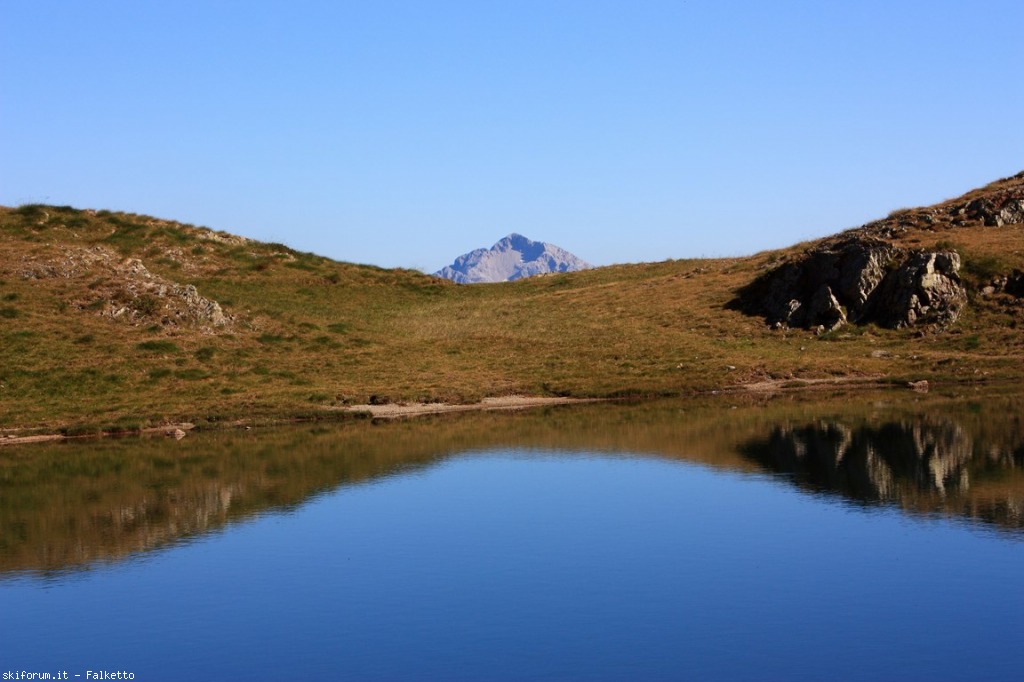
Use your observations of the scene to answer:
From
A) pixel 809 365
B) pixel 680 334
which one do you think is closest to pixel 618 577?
pixel 809 365

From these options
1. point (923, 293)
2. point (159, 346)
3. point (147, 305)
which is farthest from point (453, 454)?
point (923, 293)

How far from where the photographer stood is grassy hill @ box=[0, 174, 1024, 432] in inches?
2581

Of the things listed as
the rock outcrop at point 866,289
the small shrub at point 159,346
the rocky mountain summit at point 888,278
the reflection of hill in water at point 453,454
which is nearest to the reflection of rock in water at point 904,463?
the reflection of hill in water at point 453,454

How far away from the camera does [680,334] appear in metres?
84.1

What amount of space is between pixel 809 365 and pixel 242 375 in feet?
121

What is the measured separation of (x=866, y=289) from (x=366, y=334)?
1526 inches

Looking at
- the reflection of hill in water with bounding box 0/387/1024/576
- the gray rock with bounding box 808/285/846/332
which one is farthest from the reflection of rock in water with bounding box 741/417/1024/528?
the gray rock with bounding box 808/285/846/332

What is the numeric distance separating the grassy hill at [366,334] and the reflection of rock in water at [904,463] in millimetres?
18524

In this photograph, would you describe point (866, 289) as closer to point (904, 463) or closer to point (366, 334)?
point (366, 334)

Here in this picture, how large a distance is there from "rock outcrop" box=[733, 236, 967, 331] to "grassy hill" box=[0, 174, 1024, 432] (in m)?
1.61

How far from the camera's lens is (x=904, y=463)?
41312mm

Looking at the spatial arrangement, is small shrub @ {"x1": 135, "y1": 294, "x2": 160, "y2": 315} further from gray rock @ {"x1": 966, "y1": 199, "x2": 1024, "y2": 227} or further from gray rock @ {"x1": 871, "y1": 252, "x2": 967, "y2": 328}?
gray rock @ {"x1": 966, "y1": 199, "x2": 1024, "y2": 227}

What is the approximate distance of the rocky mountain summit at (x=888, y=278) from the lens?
3088 inches

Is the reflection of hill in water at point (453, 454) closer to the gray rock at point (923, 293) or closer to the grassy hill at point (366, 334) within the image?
the grassy hill at point (366, 334)
